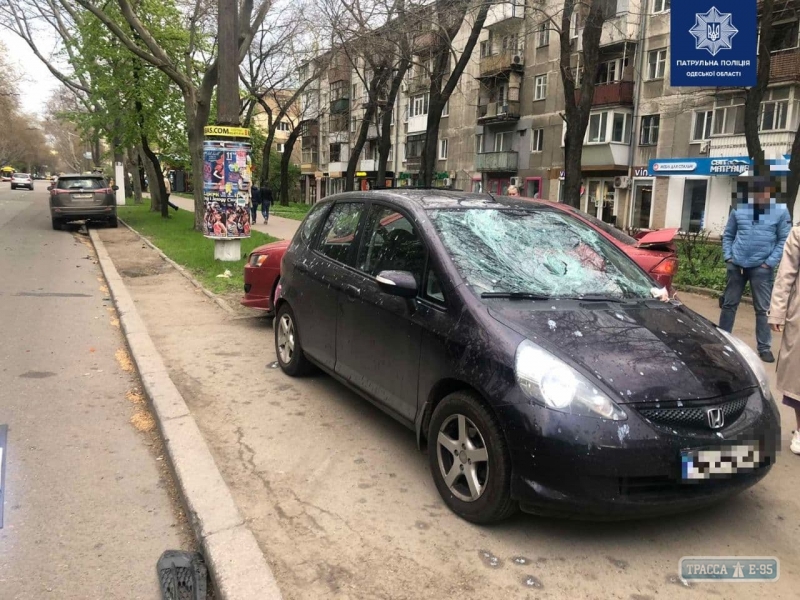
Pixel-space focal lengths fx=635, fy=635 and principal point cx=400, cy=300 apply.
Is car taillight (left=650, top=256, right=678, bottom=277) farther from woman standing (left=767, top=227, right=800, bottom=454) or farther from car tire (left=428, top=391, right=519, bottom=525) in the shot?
car tire (left=428, top=391, right=519, bottom=525)

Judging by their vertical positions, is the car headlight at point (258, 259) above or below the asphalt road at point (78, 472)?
above

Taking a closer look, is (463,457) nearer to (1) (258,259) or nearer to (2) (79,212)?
(1) (258,259)

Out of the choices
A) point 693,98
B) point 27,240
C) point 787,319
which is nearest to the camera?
point 787,319

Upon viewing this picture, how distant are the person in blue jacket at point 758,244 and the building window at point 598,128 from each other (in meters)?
28.4

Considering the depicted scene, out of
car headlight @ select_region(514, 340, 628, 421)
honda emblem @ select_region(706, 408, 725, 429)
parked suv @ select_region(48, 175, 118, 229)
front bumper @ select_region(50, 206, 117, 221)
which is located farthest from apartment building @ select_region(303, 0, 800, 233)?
honda emblem @ select_region(706, 408, 725, 429)

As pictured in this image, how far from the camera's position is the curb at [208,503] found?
8.75 feet

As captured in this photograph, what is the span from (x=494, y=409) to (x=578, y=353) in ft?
1.55

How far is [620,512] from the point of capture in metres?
2.82

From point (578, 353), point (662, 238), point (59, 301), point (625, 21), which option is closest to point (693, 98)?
point (625, 21)

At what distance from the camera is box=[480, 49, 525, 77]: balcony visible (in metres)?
37.5

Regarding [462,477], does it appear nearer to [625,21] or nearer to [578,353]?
[578,353]

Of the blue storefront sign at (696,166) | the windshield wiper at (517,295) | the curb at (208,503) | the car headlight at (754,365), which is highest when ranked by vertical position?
the blue storefront sign at (696,166)

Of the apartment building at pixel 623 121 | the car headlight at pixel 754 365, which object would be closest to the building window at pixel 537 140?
the apartment building at pixel 623 121

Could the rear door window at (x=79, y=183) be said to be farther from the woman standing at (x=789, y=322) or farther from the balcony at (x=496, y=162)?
the balcony at (x=496, y=162)
